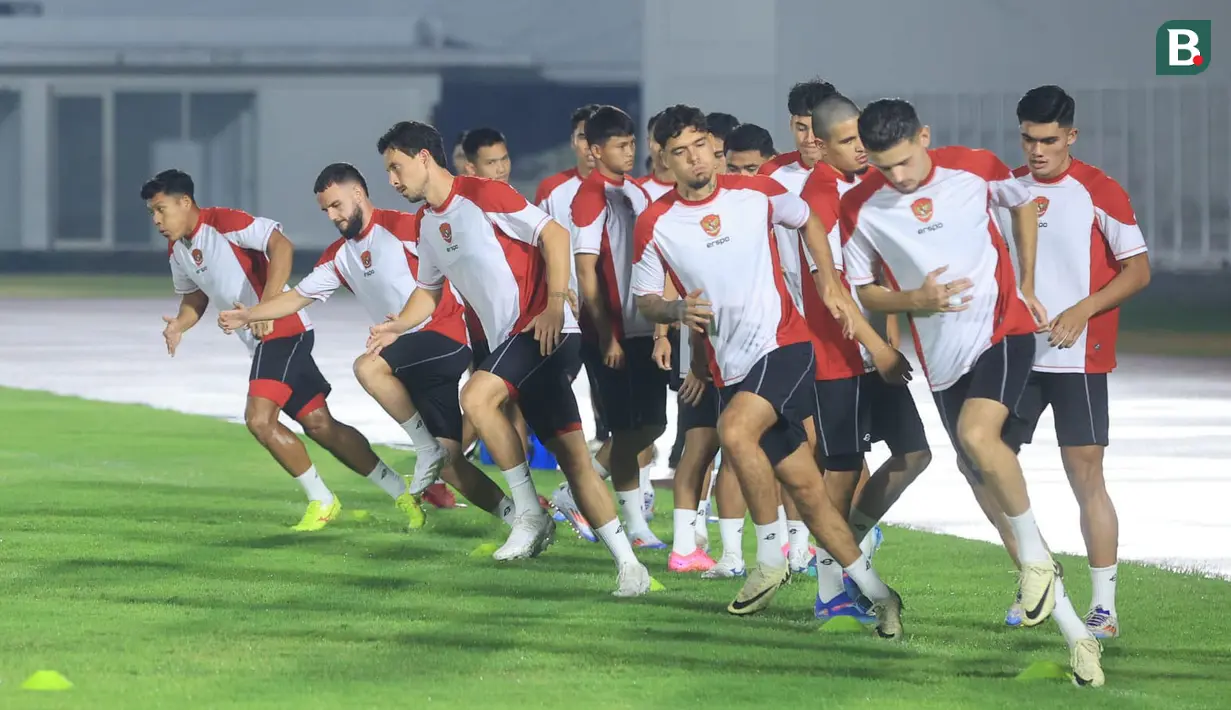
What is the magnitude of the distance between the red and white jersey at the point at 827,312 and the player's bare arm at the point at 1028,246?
25.0 inches

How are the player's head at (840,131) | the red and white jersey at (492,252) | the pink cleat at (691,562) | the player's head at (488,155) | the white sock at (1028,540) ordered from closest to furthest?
the white sock at (1028,540), the player's head at (840,131), the red and white jersey at (492,252), the pink cleat at (691,562), the player's head at (488,155)

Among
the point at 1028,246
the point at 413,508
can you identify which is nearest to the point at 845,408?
the point at 1028,246

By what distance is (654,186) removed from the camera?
9.84m

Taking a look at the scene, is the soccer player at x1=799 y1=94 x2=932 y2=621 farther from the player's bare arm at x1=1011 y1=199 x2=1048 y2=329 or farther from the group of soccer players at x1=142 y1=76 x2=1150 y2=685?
the player's bare arm at x1=1011 y1=199 x2=1048 y2=329

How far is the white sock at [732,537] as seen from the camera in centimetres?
931

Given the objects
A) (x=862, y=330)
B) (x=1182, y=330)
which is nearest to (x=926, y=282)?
(x=862, y=330)

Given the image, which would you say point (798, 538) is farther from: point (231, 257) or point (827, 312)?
point (231, 257)

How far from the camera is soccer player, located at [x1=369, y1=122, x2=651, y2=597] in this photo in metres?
9.05

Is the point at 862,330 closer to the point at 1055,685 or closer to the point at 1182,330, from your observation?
the point at 1055,685

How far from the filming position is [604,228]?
966 centimetres

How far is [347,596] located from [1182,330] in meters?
19.0

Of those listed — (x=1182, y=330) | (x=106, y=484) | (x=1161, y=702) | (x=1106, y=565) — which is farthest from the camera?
Result: (x=1182, y=330)

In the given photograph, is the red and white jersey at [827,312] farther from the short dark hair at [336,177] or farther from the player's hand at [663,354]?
the short dark hair at [336,177]

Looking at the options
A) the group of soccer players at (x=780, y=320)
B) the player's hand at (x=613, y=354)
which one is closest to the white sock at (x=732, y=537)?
the group of soccer players at (x=780, y=320)
